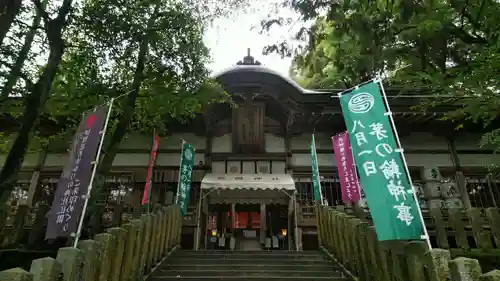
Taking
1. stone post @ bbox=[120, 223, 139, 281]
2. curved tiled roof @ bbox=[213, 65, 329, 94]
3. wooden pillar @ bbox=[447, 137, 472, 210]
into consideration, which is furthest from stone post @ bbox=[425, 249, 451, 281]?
wooden pillar @ bbox=[447, 137, 472, 210]

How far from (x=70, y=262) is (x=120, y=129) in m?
4.41

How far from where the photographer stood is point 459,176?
414 inches

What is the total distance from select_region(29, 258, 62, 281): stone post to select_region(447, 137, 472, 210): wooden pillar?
10.9 m

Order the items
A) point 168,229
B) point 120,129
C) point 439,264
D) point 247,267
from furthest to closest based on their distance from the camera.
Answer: point 120,129
point 168,229
point 247,267
point 439,264

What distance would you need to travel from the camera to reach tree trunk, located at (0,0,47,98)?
19.6 feet

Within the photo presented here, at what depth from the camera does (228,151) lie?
11.2 m

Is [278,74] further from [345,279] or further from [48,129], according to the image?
[48,129]

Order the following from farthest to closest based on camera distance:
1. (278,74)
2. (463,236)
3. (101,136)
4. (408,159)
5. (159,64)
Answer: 1. (408,159)
2. (278,74)
3. (159,64)
4. (463,236)
5. (101,136)

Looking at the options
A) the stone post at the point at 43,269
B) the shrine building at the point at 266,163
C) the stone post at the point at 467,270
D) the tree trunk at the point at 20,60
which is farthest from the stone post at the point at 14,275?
the shrine building at the point at 266,163

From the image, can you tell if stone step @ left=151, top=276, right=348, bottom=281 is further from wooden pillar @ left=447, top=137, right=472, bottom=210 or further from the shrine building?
wooden pillar @ left=447, top=137, right=472, bottom=210

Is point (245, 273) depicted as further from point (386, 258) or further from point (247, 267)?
point (386, 258)

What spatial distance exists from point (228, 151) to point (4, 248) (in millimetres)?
6588

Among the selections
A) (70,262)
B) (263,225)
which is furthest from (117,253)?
(263,225)

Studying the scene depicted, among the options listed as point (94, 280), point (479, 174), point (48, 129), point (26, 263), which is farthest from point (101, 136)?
point (479, 174)
